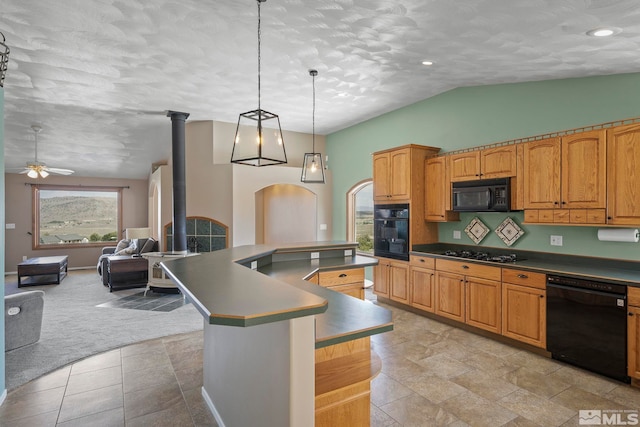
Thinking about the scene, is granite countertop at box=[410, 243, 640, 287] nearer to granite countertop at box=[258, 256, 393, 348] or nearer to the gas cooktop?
the gas cooktop

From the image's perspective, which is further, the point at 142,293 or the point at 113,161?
the point at 113,161

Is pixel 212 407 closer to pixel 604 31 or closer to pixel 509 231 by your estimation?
pixel 509 231

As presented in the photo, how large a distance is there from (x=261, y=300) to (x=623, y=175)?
341 cm

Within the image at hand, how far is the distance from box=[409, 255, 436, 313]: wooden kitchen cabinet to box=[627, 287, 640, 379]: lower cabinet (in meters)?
1.99

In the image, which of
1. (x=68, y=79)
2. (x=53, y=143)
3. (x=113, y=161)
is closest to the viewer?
(x=68, y=79)

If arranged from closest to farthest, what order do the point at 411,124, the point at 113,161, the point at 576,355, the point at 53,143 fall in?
the point at 576,355 → the point at 411,124 → the point at 53,143 → the point at 113,161

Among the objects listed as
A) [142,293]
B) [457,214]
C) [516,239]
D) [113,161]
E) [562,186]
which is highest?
[113,161]

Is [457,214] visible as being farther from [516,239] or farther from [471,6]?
[471,6]

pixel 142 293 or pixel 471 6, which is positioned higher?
pixel 471 6

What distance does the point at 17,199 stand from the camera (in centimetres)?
852

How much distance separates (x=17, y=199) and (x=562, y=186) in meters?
11.2

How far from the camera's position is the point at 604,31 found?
2566mm

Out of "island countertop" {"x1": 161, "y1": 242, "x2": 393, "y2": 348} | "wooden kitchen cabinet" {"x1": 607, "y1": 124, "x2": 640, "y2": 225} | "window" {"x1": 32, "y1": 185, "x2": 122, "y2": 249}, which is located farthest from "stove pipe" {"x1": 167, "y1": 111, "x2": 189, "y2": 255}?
"wooden kitchen cabinet" {"x1": 607, "y1": 124, "x2": 640, "y2": 225}

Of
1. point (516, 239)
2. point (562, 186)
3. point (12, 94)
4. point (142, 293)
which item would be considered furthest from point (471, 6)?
point (142, 293)
